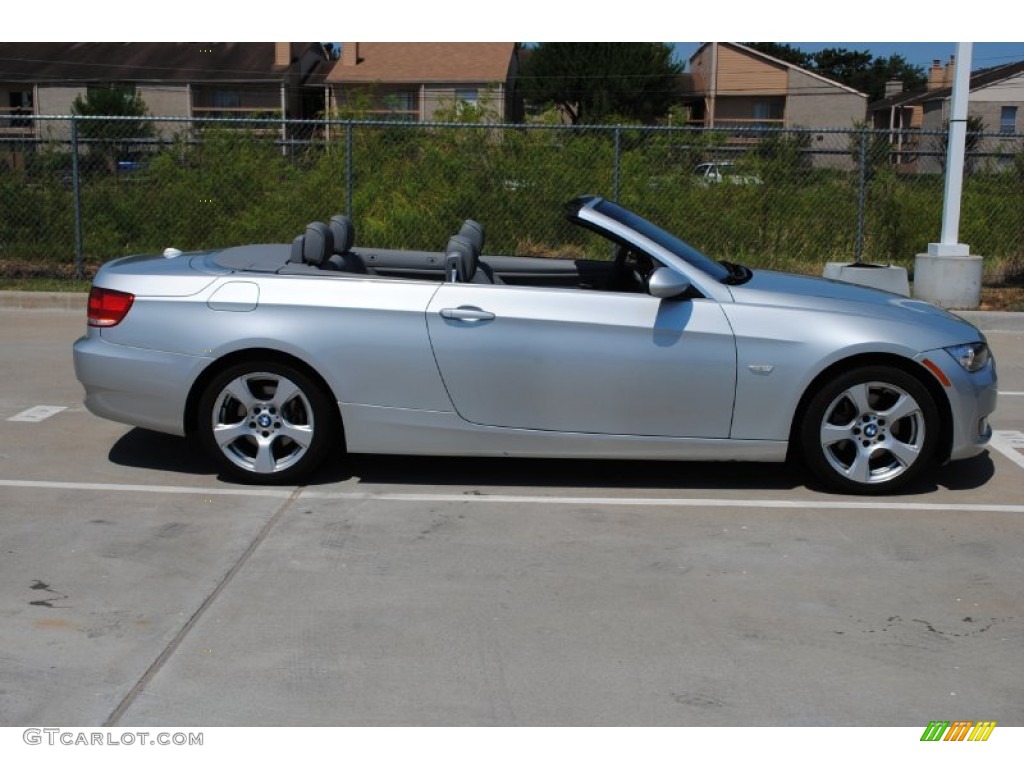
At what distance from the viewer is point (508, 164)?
1540cm

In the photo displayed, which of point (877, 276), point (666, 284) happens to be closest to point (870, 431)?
point (666, 284)

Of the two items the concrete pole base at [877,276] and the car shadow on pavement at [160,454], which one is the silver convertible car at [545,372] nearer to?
the car shadow on pavement at [160,454]

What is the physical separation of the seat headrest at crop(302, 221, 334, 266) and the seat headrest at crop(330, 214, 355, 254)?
11.9 inches

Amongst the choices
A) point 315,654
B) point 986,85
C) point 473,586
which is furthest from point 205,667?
point 986,85

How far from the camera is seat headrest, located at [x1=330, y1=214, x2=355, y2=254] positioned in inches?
277

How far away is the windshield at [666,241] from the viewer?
21.5 feet

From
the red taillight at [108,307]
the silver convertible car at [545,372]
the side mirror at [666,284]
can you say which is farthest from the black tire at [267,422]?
Answer: the side mirror at [666,284]

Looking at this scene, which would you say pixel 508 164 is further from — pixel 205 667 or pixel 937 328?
pixel 205 667

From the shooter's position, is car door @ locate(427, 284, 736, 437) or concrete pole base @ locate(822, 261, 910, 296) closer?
car door @ locate(427, 284, 736, 437)

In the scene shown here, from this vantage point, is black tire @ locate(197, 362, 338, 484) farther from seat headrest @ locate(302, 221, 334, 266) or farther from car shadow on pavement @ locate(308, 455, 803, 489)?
seat headrest @ locate(302, 221, 334, 266)

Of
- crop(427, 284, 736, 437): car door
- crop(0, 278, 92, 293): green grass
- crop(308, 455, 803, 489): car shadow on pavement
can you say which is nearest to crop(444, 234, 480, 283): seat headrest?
crop(427, 284, 736, 437): car door

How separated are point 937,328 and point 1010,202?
993cm

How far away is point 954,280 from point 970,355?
23.0 ft

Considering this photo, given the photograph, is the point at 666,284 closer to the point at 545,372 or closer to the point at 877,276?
the point at 545,372
